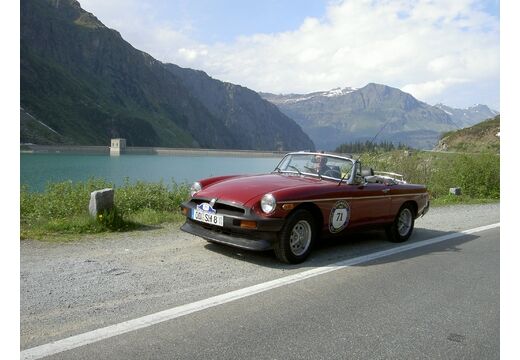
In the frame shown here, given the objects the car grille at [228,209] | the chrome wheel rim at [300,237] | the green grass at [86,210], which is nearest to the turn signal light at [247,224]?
the car grille at [228,209]

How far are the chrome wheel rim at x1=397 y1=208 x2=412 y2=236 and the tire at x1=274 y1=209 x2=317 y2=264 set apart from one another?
240 centimetres

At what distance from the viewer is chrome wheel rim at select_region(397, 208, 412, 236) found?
8117 millimetres

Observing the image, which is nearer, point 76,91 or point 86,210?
point 86,210

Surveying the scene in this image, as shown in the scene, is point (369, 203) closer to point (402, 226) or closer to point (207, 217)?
point (402, 226)

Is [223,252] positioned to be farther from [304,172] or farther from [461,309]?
[461,309]

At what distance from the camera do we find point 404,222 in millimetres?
8242

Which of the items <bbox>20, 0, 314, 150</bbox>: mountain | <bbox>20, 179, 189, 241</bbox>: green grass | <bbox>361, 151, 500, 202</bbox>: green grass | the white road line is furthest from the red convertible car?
<bbox>20, 0, 314, 150</bbox>: mountain

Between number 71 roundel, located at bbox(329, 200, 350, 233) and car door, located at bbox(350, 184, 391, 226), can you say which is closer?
number 71 roundel, located at bbox(329, 200, 350, 233)

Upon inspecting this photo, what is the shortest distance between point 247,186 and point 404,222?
3278mm

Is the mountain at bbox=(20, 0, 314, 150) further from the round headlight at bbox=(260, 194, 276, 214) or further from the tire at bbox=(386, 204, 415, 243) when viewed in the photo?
the round headlight at bbox=(260, 194, 276, 214)

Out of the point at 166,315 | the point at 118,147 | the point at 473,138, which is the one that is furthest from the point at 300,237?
the point at 118,147

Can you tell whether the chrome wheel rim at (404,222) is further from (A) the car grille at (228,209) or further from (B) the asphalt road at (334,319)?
(A) the car grille at (228,209)

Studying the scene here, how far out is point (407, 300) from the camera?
4.89 metres

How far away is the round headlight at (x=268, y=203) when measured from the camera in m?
5.84
